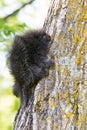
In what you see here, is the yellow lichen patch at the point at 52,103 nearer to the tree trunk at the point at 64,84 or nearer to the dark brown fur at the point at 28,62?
the tree trunk at the point at 64,84

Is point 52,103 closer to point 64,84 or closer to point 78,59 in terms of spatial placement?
point 64,84

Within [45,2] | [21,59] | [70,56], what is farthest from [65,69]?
[45,2]

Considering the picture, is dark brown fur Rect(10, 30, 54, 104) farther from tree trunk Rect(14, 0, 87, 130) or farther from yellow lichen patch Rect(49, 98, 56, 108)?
yellow lichen patch Rect(49, 98, 56, 108)

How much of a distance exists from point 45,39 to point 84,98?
1.42 feet

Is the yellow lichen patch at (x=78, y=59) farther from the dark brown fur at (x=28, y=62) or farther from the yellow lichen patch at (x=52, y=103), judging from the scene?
the yellow lichen patch at (x=52, y=103)

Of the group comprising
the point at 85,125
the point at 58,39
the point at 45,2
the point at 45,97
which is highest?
the point at 45,2

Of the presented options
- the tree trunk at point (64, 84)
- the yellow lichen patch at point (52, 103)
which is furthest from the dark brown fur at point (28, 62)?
the yellow lichen patch at point (52, 103)

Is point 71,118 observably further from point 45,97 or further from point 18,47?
point 18,47

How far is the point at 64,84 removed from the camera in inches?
96.4

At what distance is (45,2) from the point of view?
8.66m

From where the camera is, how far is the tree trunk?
2.37 m

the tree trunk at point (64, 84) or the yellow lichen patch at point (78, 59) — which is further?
the yellow lichen patch at point (78, 59)

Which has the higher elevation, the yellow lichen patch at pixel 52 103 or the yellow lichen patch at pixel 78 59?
the yellow lichen patch at pixel 78 59

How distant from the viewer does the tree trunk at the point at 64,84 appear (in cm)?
237
